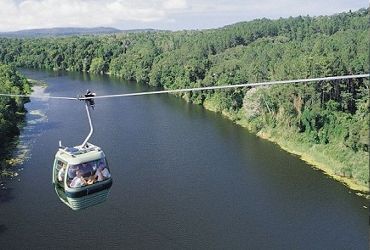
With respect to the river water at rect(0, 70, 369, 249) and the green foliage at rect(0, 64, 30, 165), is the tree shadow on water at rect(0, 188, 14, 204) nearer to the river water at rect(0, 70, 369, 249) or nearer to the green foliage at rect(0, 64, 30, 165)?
the river water at rect(0, 70, 369, 249)

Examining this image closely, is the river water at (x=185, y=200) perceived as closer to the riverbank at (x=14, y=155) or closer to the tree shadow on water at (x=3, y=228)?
the tree shadow on water at (x=3, y=228)

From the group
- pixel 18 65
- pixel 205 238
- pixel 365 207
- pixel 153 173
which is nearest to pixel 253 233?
pixel 205 238

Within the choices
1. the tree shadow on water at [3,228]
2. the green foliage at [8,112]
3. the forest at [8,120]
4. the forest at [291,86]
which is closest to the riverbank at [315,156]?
the forest at [291,86]

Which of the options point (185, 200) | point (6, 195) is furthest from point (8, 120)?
point (185, 200)

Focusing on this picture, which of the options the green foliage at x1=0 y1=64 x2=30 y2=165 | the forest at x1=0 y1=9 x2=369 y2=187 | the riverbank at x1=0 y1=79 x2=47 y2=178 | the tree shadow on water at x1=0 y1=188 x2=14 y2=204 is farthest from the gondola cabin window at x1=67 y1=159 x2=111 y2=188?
the green foliage at x1=0 y1=64 x2=30 y2=165

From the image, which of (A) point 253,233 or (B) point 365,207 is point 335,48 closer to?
(B) point 365,207

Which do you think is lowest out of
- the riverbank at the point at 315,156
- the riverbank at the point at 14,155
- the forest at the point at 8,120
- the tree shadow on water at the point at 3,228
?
the tree shadow on water at the point at 3,228

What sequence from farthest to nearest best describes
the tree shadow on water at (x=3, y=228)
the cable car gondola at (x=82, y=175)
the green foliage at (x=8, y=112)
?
the green foliage at (x=8, y=112)
the tree shadow on water at (x=3, y=228)
the cable car gondola at (x=82, y=175)
